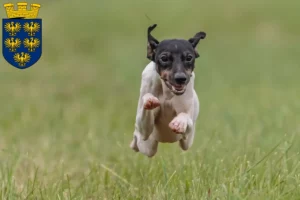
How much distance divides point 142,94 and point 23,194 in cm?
163

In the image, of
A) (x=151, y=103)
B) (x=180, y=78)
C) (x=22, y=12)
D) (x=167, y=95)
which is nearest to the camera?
(x=180, y=78)

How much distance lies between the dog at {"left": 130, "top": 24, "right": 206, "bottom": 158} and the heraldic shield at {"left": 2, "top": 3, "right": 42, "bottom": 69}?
4.94ft

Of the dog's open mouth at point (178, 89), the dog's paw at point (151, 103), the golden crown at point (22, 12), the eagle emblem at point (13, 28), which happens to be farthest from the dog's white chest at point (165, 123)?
the eagle emblem at point (13, 28)

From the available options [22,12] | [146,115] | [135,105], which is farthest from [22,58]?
[135,105]

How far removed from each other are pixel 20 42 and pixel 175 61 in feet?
7.55

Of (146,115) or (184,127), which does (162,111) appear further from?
(184,127)

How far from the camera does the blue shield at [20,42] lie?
6.11m

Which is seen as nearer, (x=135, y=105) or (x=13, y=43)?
(x=13, y=43)

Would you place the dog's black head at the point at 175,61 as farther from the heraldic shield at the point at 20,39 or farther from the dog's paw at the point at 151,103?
the heraldic shield at the point at 20,39

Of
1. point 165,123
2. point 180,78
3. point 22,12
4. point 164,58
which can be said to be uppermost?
point 22,12

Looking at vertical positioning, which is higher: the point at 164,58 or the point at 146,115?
the point at 164,58

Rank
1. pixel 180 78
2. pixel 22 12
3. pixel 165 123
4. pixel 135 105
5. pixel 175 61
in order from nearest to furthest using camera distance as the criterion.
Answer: pixel 180 78
pixel 175 61
pixel 165 123
pixel 22 12
pixel 135 105

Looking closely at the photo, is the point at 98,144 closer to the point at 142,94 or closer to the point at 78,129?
the point at 78,129

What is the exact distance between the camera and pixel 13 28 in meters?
6.15
